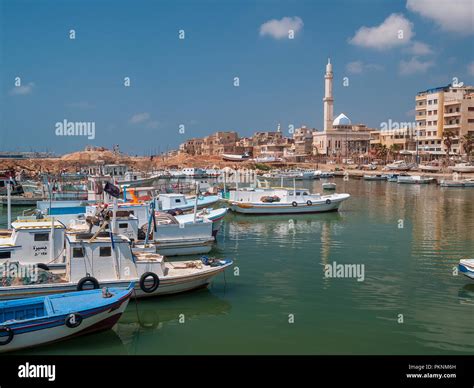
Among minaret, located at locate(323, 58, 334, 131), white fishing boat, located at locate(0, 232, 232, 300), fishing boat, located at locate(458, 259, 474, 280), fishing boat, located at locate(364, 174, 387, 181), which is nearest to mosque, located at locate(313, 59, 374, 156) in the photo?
minaret, located at locate(323, 58, 334, 131)

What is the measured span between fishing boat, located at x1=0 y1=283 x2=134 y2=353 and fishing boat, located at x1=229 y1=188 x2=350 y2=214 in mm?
26978

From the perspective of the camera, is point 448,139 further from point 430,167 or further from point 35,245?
point 35,245

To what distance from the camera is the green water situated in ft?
45.3

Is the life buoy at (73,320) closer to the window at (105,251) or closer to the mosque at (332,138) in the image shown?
the window at (105,251)

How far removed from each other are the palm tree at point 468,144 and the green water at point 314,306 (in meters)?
62.3

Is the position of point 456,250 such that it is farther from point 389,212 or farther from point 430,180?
point 430,180

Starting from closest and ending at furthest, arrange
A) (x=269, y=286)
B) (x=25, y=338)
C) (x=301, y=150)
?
(x=25, y=338) < (x=269, y=286) < (x=301, y=150)

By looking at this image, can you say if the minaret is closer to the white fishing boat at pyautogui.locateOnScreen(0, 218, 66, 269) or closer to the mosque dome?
the mosque dome

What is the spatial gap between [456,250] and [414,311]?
10810 millimetres

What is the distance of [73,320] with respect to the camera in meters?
13.3

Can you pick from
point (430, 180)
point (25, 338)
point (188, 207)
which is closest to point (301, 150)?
point (430, 180)

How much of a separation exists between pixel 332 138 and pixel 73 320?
127 m

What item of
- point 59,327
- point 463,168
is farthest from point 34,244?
point 463,168
